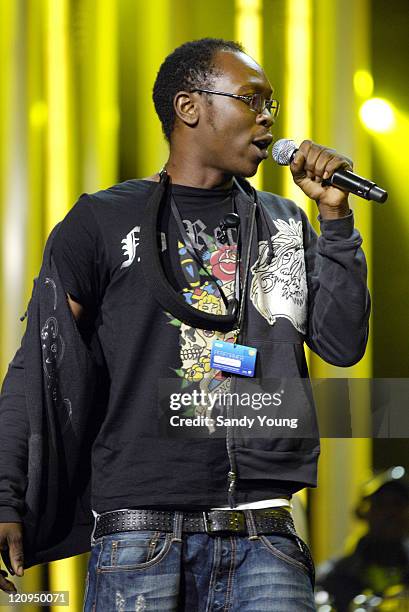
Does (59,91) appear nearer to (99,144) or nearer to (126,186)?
(99,144)

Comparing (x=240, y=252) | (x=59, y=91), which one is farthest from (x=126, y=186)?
(x=59, y=91)

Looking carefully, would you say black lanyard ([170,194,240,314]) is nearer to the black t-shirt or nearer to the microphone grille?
the black t-shirt

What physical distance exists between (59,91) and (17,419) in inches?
46.0

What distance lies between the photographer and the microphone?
5.50 feet

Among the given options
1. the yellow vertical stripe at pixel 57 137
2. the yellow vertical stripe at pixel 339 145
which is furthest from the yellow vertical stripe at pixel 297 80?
the yellow vertical stripe at pixel 57 137

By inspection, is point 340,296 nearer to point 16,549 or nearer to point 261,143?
point 261,143

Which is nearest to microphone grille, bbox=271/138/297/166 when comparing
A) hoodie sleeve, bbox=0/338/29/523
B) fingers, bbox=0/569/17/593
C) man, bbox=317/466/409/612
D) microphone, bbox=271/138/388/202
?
microphone, bbox=271/138/388/202

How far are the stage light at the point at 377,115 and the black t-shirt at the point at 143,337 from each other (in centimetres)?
93

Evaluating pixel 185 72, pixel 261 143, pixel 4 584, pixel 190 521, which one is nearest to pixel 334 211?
pixel 261 143

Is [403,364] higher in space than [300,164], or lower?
lower

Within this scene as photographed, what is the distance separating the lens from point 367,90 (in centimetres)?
276

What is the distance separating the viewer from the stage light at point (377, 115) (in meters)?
2.75

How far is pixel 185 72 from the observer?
2.10 metres

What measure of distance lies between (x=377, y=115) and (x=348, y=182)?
42.8 inches
